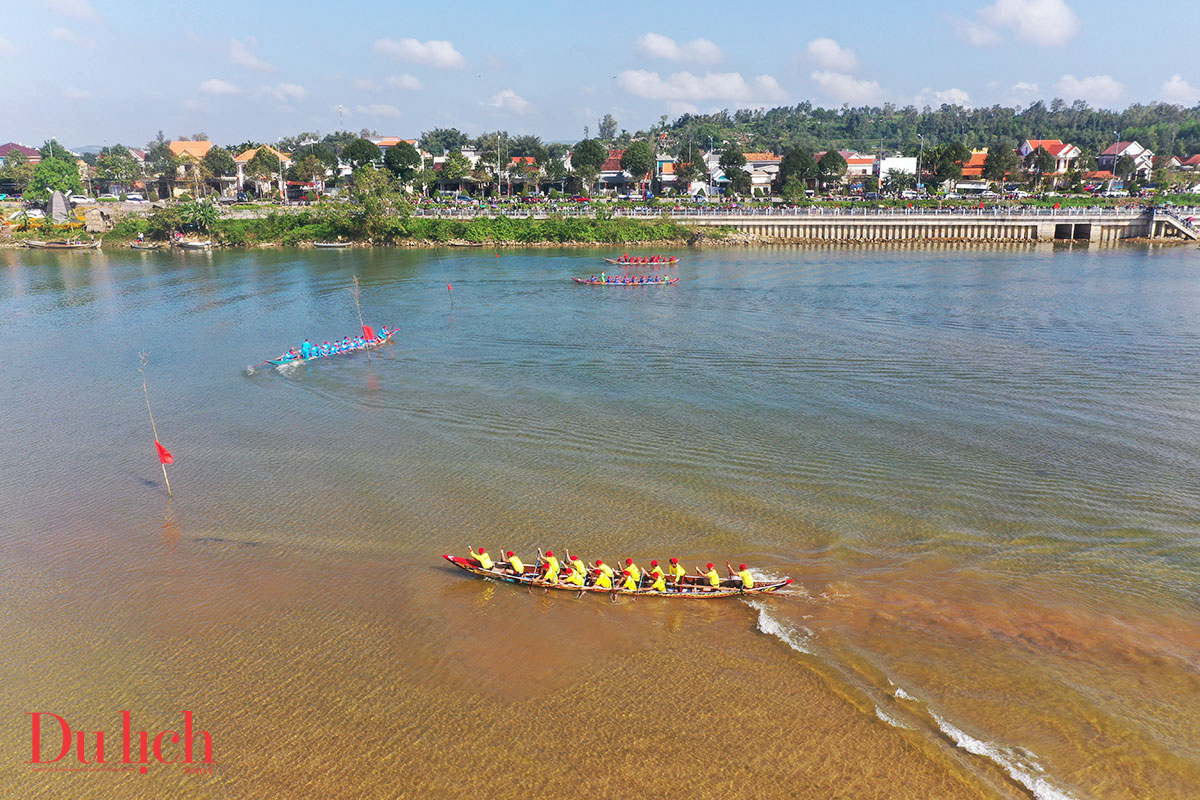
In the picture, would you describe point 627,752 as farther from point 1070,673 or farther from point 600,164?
point 600,164

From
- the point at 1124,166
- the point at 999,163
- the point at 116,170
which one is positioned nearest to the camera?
the point at 999,163

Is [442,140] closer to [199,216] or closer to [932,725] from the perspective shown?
[199,216]

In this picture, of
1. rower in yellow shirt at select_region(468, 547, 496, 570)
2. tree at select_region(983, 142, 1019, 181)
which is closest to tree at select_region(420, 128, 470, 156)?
tree at select_region(983, 142, 1019, 181)

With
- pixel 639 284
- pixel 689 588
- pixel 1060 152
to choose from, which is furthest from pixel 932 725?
pixel 1060 152

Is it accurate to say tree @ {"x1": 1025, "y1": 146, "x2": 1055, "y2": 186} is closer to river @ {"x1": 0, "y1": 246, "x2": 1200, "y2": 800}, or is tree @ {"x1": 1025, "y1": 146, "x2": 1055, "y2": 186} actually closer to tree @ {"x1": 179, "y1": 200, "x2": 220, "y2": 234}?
river @ {"x1": 0, "y1": 246, "x2": 1200, "y2": 800}

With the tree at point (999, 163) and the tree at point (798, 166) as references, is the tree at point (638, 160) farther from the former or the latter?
the tree at point (999, 163)

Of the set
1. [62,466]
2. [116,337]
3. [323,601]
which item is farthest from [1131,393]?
[116,337]

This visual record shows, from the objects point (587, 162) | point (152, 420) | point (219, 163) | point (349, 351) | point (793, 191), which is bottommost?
point (152, 420)
